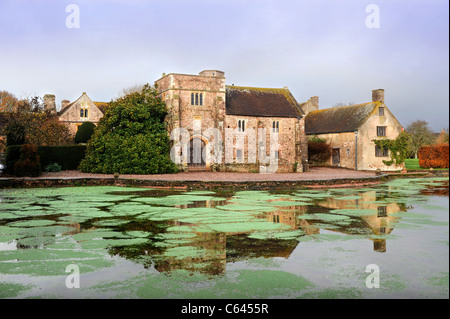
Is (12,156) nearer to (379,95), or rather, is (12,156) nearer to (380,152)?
(380,152)

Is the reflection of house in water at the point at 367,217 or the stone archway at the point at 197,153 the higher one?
the stone archway at the point at 197,153

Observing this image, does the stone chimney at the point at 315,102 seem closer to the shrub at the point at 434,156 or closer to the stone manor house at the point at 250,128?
the stone manor house at the point at 250,128

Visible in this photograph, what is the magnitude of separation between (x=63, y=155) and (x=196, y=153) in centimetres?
1148

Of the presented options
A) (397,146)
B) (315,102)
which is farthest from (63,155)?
(315,102)

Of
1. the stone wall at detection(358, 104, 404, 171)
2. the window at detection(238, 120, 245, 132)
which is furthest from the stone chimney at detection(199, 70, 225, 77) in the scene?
the stone wall at detection(358, 104, 404, 171)

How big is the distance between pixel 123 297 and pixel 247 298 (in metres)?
1.77

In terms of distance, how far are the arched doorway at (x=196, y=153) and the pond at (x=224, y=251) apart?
22363 mm

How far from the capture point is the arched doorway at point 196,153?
37.3 m

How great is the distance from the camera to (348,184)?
2491cm

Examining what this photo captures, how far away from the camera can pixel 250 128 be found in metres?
38.8

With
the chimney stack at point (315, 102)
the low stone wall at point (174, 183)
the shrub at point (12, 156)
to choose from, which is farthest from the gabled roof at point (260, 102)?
the shrub at point (12, 156)

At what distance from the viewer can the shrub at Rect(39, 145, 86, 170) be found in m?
31.9

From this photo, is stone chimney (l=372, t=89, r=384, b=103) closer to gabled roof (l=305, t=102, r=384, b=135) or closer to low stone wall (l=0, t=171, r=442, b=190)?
gabled roof (l=305, t=102, r=384, b=135)

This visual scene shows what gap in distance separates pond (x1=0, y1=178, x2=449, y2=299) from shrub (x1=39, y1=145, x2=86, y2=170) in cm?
1828
